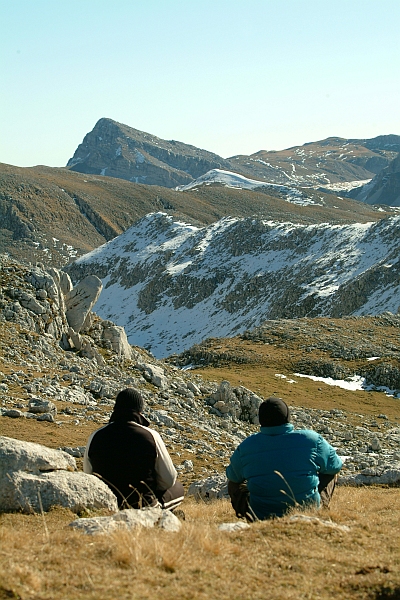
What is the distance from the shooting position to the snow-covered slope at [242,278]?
6412 centimetres

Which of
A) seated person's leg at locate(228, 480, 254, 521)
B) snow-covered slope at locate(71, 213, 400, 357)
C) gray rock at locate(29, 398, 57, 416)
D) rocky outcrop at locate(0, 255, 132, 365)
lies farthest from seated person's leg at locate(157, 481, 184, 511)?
snow-covered slope at locate(71, 213, 400, 357)

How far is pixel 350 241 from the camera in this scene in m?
74.3

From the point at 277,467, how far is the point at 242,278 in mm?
71619

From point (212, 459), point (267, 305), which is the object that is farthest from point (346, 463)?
point (267, 305)

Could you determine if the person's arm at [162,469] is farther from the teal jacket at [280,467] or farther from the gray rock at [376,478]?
the gray rock at [376,478]

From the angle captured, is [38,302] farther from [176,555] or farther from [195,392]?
[176,555]

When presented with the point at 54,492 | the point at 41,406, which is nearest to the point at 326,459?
the point at 54,492

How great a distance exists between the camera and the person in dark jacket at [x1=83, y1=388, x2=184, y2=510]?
25.7ft

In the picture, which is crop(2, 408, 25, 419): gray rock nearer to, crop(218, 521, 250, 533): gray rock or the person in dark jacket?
the person in dark jacket

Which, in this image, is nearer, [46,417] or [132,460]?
[132,460]

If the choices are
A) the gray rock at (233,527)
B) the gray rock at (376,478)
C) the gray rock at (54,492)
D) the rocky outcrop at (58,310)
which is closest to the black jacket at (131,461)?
the gray rock at (54,492)

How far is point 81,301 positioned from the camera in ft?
85.8

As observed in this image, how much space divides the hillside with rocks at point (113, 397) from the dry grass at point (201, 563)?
7.11 feet

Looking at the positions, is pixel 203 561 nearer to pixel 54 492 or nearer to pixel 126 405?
pixel 54 492
